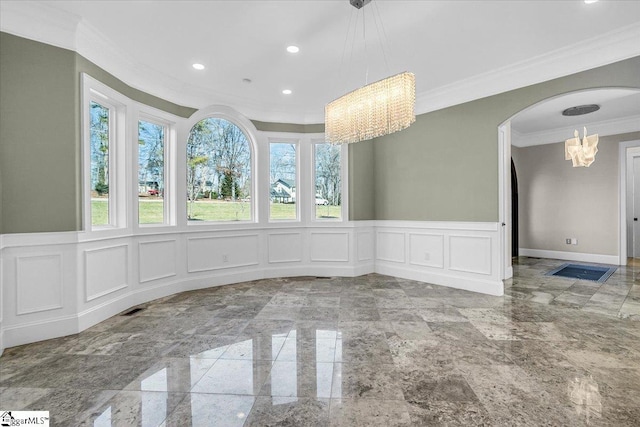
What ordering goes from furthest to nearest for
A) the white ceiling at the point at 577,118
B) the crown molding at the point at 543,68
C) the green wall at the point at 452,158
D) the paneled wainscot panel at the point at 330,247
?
the paneled wainscot panel at the point at 330,247
the white ceiling at the point at 577,118
the green wall at the point at 452,158
the crown molding at the point at 543,68

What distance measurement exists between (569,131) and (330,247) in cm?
600

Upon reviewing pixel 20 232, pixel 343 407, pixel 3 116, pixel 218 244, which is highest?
pixel 3 116

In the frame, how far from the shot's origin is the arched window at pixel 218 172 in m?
4.77

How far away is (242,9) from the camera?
8.91ft

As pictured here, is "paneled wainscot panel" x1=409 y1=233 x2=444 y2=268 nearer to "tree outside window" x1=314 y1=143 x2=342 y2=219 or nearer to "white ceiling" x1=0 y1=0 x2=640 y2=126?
"tree outside window" x1=314 y1=143 x2=342 y2=219

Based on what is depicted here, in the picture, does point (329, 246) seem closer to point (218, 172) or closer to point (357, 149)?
point (357, 149)

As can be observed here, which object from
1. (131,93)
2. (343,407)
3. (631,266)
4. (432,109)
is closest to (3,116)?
(131,93)

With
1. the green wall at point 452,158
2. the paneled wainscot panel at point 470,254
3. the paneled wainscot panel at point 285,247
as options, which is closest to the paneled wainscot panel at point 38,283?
the paneled wainscot panel at point 285,247

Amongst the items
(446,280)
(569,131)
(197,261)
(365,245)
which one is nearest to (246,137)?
(197,261)

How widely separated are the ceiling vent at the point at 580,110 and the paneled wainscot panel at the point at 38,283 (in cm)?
783

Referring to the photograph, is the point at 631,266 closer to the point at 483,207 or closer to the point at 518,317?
the point at 483,207

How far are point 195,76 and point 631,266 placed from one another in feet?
27.7

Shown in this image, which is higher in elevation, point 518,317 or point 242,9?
point 242,9
